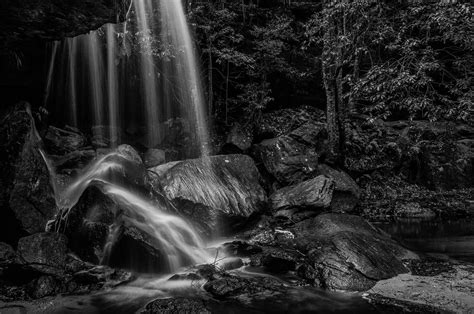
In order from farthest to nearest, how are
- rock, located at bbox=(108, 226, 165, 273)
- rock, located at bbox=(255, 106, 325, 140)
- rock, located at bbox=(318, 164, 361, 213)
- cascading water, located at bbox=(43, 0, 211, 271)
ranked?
rock, located at bbox=(255, 106, 325, 140)
rock, located at bbox=(318, 164, 361, 213)
cascading water, located at bbox=(43, 0, 211, 271)
rock, located at bbox=(108, 226, 165, 273)

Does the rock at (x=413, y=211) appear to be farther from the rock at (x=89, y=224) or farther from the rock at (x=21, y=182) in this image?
the rock at (x=21, y=182)

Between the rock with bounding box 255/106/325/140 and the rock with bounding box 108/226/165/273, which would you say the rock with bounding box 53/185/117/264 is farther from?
the rock with bounding box 255/106/325/140

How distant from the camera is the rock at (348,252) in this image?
538cm

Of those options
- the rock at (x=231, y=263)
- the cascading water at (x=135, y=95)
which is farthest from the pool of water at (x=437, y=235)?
the cascading water at (x=135, y=95)

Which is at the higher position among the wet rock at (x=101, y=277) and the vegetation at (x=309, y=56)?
the vegetation at (x=309, y=56)

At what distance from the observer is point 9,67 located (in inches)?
303

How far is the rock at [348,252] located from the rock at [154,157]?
255 inches

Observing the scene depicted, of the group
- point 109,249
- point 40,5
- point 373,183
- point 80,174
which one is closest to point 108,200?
point 109,249

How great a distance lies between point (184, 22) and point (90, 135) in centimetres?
574

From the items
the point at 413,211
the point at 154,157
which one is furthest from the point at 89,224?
the point at 413,211

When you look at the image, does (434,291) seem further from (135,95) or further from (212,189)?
(135,95)

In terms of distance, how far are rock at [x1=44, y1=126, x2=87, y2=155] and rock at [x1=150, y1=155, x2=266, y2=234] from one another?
339 cm

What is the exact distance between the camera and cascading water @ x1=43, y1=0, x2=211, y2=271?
7758mm

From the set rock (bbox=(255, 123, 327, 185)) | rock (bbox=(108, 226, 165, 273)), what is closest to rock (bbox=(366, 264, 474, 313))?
rock (bbox=(108, 226, 165, 273))
